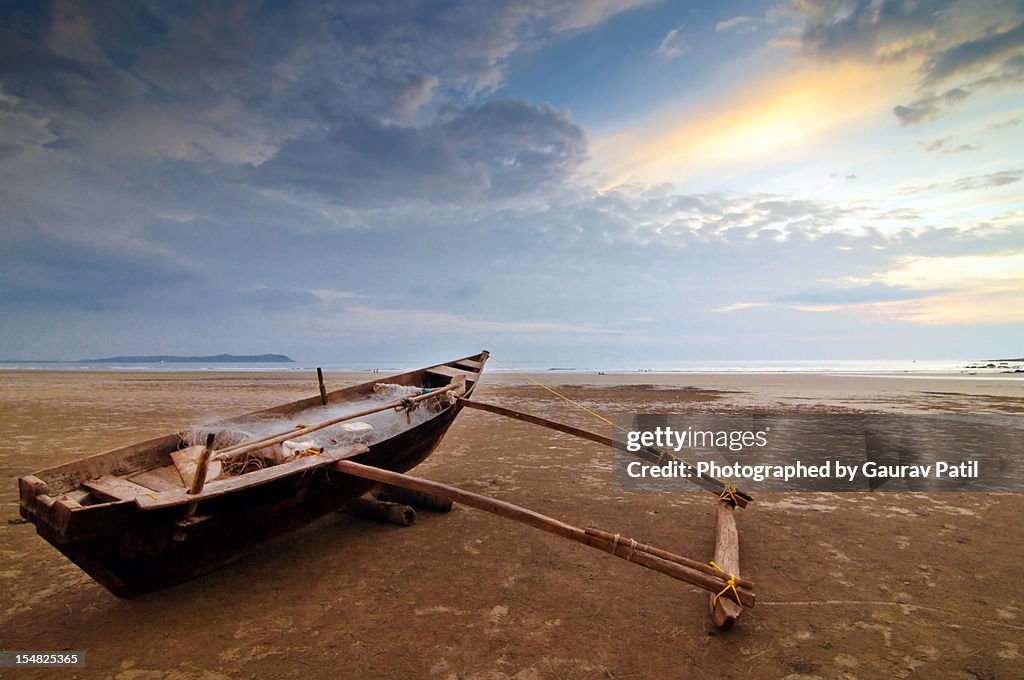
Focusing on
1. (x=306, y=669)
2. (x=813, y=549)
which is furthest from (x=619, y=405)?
(x=306, y=669)

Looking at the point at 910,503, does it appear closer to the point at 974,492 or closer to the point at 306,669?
the point at 974,492

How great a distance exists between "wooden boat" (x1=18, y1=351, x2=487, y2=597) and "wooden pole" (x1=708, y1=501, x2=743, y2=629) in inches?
120

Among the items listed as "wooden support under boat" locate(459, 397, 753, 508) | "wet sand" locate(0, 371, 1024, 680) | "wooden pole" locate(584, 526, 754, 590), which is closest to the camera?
"wet sand" locate(0, 371, 1024, 680)

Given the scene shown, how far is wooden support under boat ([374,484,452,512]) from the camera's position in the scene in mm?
5605

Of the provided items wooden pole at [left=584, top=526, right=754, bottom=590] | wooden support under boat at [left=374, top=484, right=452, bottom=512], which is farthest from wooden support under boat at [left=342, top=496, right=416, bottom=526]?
wooden pole at [left=584, top=526, right=754, bottom=590]

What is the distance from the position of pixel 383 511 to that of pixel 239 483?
2061 mm

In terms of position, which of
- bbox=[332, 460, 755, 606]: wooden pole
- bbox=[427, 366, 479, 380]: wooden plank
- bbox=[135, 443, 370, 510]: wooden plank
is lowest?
bbox=[332, 460, 755, 606]: wooden pole

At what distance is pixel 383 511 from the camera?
208 inches

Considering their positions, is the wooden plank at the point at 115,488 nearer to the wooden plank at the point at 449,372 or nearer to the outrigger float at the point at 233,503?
the outrigger float at the point at 233,503

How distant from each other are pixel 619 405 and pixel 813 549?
11998 mm

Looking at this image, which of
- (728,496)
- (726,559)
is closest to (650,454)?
(728,496)

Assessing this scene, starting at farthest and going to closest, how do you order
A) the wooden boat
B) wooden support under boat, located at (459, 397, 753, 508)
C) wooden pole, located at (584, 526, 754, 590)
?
wooden support under boat, located at (459, 397, 753, 508)
wooden pole, located at (584, 526, 754, 590)
the wooden boat

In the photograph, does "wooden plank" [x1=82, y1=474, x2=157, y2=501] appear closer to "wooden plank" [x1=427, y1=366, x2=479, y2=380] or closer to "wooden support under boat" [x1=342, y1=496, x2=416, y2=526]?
"wooden support under boat" [x1=342, y1=496, x2=416, y2=526]

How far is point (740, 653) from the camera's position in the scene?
3094 mm
